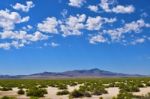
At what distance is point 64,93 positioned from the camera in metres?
28.8

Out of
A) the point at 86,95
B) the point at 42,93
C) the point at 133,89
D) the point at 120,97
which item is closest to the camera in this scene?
the point at 120,97

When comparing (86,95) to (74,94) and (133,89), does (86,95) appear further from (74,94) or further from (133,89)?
(133,89)

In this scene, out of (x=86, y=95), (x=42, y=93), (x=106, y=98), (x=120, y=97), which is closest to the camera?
(x=120, y=97)

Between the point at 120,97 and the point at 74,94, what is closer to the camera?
the point at 120,97

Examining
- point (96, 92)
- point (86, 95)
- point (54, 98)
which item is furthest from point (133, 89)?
point (54, 98)

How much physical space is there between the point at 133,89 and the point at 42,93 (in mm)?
8922

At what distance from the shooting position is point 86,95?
86.5 feet

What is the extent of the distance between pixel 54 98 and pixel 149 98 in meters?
7.35

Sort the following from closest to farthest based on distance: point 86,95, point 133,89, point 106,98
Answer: point 106,98
point 86,95
point 133,89

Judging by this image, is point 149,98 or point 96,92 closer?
point 149,98

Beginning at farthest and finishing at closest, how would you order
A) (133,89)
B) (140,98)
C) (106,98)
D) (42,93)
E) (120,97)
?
(133,89) → (42,93) → (106,98) → (140,98) → (120,97)

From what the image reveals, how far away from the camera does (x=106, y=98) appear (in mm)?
24719

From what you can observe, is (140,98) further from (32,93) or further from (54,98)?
(32,93)

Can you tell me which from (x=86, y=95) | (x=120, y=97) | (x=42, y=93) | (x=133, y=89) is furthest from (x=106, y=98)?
(x=133, y=89)
